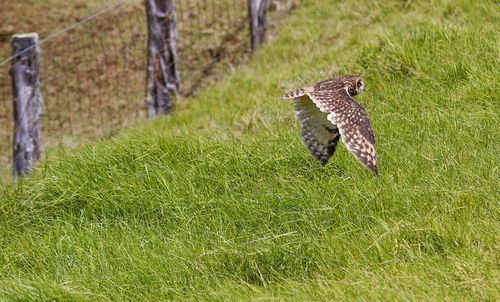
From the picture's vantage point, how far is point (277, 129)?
22.5 ft

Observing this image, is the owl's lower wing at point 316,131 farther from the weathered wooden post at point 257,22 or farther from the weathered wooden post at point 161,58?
the weathered wooden post at point 257,22

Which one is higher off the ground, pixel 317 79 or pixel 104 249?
pixel 317 79

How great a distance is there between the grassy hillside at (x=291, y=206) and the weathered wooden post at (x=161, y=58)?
3.00 metres

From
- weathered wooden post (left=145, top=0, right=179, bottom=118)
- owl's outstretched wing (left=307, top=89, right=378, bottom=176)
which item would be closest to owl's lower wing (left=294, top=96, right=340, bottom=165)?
owl's outstretched wing (left=307, top=89, right=378, bottom=176)

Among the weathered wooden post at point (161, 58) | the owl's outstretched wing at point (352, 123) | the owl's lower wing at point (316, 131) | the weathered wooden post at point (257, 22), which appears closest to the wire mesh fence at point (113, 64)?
the weathered wooden post at point (257, 22)

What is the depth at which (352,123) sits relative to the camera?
16.3ft

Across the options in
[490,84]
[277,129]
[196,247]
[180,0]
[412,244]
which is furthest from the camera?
[180,0]

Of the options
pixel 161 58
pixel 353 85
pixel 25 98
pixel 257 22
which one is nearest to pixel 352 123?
pixel 353 85

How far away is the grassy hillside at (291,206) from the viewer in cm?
443

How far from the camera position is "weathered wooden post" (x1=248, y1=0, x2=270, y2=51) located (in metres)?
11.6

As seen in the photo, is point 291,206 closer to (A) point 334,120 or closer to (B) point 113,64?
(A) point 334,120

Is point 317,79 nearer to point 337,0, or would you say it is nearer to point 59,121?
point 337,0

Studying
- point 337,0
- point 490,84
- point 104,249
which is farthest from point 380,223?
point 337,0

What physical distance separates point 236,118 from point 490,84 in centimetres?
252
